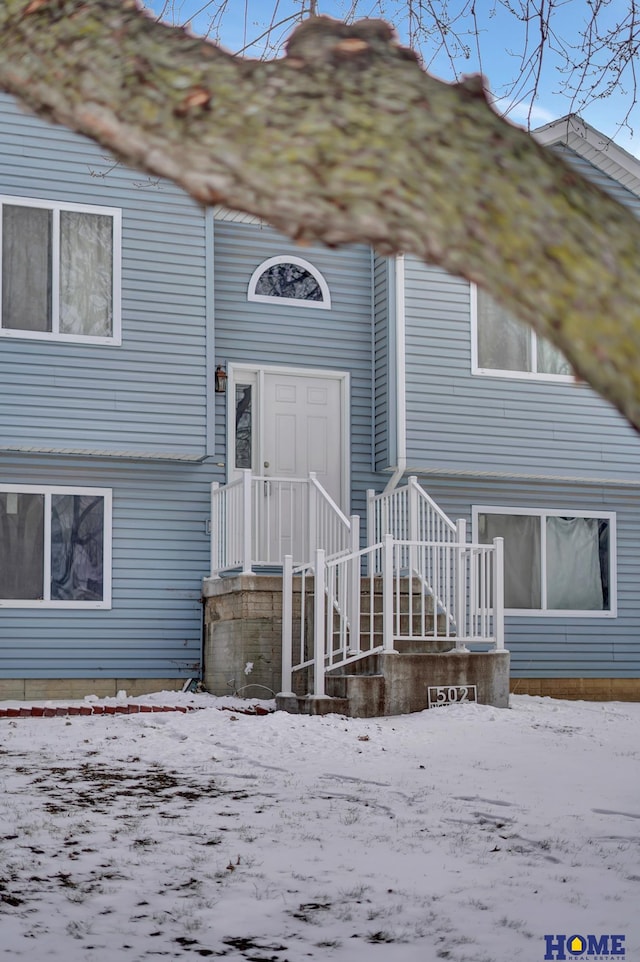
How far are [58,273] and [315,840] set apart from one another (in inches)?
344

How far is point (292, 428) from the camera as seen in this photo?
573 inches

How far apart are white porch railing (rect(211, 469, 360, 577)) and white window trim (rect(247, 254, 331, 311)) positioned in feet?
7.75

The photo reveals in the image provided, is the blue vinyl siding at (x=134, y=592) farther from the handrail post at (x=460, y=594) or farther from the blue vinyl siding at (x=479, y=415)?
the handrail post at (x=460, y=594)

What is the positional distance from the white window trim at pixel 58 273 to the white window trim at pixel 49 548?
1.70m

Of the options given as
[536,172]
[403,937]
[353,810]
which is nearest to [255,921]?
[403,937]

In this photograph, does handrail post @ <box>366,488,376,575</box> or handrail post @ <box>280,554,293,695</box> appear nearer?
handrail post @ <box>280,554,293,695</box>

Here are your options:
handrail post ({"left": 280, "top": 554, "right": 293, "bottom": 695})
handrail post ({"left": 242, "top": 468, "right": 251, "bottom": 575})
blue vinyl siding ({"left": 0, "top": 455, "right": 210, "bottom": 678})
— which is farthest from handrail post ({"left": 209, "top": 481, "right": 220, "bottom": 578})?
handrail post ({"left": 280, "top": 554, "right": 293, "bottom": 695})

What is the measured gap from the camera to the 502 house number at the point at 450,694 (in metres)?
11.1

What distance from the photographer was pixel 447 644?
1200cm

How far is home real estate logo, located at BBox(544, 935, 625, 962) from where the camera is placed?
13.6 ft

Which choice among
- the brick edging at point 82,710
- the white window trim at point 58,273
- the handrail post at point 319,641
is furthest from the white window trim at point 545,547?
the white window trim at point 58,273

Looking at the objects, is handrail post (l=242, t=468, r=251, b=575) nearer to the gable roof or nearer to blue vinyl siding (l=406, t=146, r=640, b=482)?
blue vinyl siding (l=406, t=146, r=640, b=482)

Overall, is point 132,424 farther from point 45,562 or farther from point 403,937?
point 403,937

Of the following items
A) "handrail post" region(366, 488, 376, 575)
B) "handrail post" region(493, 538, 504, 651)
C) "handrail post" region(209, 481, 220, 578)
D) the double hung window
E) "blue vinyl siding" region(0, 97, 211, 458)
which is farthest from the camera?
the double hung window
